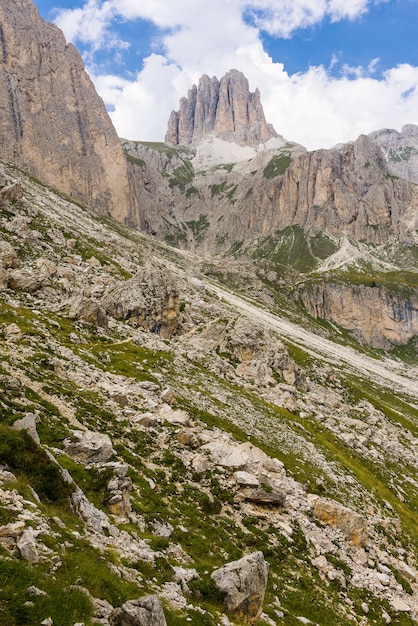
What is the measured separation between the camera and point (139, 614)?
37.2 ft

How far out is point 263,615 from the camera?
18500 mm

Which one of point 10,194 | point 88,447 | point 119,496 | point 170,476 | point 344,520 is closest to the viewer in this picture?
point 119,496

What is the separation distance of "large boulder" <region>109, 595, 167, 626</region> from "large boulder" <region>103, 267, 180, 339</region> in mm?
62203

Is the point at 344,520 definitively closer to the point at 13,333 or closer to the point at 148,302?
the point at 13,333

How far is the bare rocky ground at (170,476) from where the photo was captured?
44.7 feet

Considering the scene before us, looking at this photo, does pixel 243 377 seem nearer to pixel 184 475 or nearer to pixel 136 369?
pixel 136 369

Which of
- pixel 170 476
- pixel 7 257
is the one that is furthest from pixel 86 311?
pixel 170 476

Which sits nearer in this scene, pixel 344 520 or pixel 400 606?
pixel 400 606

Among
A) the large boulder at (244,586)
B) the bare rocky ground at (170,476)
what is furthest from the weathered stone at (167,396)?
the large boulder at (244,586)

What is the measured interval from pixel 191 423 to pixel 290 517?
11570mm

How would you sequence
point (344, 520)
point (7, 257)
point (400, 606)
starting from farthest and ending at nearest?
point (7, 257) → point (344, 520) → point (400, 606)

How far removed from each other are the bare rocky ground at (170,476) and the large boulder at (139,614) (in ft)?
0.22

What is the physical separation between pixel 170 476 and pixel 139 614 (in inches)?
673

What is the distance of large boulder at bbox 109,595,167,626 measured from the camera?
36.1ft
